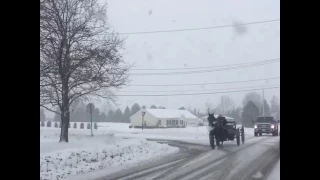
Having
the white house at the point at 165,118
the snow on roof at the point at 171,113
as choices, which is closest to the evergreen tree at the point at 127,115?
the white house at the point at 165,118

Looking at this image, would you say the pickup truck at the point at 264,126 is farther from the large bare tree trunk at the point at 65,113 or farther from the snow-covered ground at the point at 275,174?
the large bare tree trunk at the point at 65,113

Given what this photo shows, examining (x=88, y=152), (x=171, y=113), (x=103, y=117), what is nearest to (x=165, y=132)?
(x=171, y=113)

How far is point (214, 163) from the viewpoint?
39.7ft

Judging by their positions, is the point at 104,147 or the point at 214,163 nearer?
the point at 214,163

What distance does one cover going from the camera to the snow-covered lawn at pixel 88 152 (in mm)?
11625

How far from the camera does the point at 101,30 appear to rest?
16.0 m

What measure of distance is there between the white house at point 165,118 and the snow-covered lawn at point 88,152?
1434 millimetres

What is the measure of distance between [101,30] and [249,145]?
846cm

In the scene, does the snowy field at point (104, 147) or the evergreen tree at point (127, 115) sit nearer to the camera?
the snowy field at point (104, 147)

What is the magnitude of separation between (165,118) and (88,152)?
3228mm

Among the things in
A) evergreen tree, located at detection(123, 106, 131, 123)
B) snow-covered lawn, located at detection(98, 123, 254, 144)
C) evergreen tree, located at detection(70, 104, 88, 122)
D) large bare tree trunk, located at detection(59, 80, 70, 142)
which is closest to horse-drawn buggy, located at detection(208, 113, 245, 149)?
snow-covered lawn, located at detection(98, 123, 254, 144)

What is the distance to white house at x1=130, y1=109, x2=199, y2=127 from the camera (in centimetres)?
1249

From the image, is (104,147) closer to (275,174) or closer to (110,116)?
(110,116)
